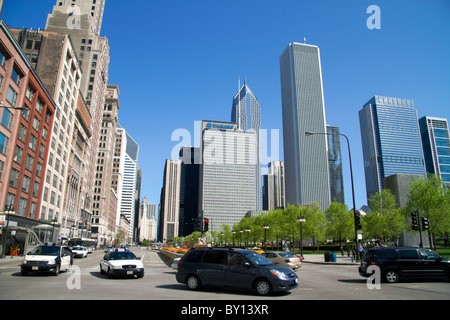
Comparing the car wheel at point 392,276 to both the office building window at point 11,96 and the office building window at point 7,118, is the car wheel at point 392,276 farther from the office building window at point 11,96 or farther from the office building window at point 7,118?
the office building window at point 11,96

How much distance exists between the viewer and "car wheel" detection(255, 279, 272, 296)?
37.1 ft

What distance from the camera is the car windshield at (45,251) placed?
18.0m

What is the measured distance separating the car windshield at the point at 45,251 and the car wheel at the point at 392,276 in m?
18.3

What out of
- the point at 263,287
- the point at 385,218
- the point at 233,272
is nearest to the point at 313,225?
the point at 385,218

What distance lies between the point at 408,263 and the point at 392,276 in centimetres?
102

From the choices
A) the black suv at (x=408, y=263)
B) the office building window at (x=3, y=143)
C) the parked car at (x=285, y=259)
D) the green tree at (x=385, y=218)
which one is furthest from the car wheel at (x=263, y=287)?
the green tree at (x=385, y=218)

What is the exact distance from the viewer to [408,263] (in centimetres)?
1545

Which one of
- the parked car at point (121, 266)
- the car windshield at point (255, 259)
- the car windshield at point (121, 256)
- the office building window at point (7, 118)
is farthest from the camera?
the office building window at point (7, 118)

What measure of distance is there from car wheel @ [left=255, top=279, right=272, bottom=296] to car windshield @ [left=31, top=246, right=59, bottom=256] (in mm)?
13166

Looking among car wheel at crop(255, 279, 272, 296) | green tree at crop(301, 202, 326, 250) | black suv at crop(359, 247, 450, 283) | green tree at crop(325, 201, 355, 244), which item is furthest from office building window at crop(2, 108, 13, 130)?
green tree at crop(325, 201, 355, 244)

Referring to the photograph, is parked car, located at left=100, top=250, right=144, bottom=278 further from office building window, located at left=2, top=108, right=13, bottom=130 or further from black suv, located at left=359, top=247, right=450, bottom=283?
office building window, located at left=2, top=108, right=13, bottom=130
